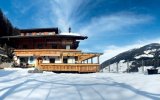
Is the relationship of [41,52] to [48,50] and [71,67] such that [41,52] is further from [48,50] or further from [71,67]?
[71,67]

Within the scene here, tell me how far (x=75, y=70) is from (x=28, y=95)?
29.2 meters

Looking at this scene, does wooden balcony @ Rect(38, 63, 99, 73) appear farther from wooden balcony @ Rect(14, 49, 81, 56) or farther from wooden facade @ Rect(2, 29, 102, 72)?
wooden balcony @ Rect(14, 49, 81, 56)

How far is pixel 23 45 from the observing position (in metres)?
47.2

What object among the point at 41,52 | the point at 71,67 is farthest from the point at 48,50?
the point at 71,67

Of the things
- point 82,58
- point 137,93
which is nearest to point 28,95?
point 137,93

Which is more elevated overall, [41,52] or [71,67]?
[41,52]

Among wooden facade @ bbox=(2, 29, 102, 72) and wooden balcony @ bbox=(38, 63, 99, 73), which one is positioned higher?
wooden facade @ bbox=(2, 29, 102, 72)

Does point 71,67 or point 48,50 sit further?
point 48,50

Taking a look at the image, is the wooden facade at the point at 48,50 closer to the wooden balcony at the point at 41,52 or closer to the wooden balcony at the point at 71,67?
the wooden balcony at the point at 41,52

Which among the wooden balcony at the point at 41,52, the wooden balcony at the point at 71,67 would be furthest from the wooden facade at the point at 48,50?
the wooden balcony at the point at 71,67

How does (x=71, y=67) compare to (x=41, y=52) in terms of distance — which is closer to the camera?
(x=71, y=67)

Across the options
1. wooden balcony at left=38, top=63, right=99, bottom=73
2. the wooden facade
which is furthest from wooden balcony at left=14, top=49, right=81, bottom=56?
wooden balcony at left=38, top=63, right=99, bottom=73

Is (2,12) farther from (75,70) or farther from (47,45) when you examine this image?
(75,70)

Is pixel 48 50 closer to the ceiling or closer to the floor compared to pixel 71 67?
closer to the ceiling
